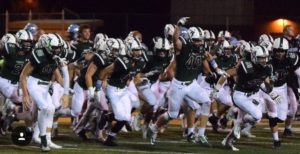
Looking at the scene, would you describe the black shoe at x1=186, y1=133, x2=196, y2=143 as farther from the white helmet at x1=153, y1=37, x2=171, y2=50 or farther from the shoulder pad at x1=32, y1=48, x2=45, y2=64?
the shoulder pad at x1=32, y1=48, x2=45, y2=64

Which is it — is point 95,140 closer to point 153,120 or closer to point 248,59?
point 153,120

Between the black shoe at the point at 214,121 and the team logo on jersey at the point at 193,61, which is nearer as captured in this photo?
the team logo on jersey at the point at 193,61

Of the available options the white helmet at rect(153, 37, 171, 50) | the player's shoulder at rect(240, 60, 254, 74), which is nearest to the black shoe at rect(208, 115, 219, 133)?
the white helmet at rect(153, 37, 171, 50)

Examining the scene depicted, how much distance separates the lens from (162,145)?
13.4 m

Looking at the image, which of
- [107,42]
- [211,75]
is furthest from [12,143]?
[211,75]

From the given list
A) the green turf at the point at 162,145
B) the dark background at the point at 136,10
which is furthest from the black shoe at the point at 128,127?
the dark background at the point at 136,10

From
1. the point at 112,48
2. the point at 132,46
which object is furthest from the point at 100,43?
the point at 132,46

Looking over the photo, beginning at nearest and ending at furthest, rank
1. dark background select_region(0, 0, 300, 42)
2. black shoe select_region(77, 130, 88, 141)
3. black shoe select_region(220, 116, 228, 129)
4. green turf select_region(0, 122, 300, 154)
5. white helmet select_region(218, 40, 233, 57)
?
green turf select_region(0, 122, 300, 154) < black shoe select_region(77, 130, 88, 141) < white helmet select_region(218, 40, 233, 57) < black shoe select_region(220, 116, 228, 129) < dark background select_region(0, 0, 300, 42)

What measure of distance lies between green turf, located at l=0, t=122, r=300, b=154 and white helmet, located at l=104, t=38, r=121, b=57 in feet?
4.75

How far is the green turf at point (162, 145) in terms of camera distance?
1252 centimetres

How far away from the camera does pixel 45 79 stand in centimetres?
1227

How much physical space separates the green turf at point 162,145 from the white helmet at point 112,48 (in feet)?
4.75

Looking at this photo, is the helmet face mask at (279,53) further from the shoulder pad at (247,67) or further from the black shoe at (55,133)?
the black shoe at (55,133)

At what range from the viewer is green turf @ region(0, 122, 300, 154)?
12523 mm
